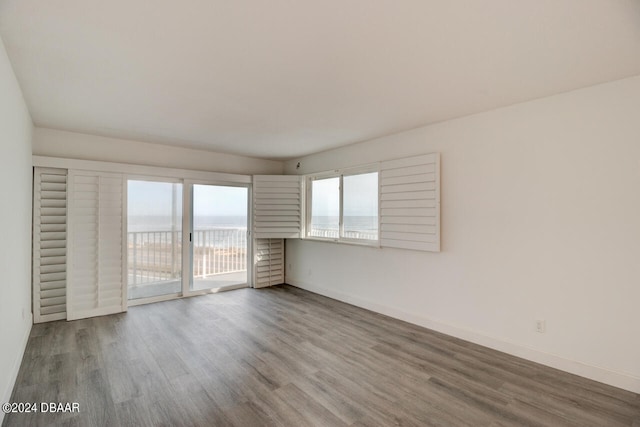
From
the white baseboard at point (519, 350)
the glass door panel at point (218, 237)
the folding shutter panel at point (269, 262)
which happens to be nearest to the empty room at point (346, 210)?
the white baseboard at point (519, 350)

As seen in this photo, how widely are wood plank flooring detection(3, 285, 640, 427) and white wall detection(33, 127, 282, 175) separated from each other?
2197 millimetres

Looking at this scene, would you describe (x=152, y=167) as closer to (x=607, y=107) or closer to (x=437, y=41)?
(x=437, y=41)

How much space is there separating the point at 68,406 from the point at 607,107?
4.66 metres

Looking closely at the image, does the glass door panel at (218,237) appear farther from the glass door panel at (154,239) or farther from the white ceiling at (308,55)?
the white ceiling at (308,55)

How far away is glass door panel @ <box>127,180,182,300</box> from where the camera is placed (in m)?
4.64

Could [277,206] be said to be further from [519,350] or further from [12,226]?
[519,350]

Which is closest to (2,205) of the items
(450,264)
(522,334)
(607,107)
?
(450,264)

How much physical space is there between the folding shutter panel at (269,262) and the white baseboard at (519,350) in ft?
6.17

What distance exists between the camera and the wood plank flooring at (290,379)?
2.09m

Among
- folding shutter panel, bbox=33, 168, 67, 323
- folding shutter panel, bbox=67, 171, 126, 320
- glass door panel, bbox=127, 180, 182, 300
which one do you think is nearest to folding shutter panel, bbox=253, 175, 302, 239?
glass door panel, bbox=127, 180, 182, 300

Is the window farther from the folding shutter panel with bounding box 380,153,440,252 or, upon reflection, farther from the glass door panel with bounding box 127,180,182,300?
the glass door panel with bounding box 127,180,182,300

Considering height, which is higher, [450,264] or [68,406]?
[450,264]

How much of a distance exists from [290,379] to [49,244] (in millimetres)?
3538

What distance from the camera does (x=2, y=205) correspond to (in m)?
2.09
